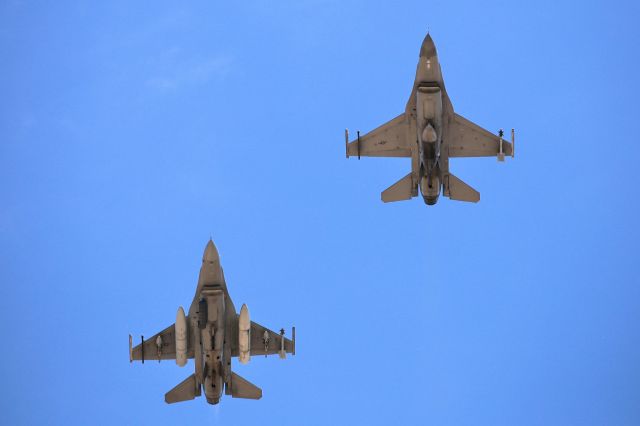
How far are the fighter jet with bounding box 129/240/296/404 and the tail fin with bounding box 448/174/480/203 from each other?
10673 millimetres

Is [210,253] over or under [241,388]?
over

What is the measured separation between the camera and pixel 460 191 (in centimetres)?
6512

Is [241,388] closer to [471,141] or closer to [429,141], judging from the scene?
[429,141]

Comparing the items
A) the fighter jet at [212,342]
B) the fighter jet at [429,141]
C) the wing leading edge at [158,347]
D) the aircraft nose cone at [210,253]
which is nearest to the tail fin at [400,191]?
the fighter jet at [429,141]

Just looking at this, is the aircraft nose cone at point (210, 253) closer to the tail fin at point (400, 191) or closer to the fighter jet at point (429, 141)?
the fighter jet at point (429, 141)

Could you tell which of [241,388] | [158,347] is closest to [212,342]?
[241,388]

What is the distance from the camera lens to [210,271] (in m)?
60.1

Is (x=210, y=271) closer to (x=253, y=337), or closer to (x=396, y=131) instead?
(x=253, y=337)

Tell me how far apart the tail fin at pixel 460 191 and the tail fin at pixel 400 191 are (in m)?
1.88

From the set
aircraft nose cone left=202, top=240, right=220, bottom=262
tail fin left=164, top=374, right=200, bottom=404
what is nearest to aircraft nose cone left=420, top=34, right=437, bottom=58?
aircraft nose cone left=202, top=240, right=220, bottom=262

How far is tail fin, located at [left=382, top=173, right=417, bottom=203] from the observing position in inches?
Result: 2576

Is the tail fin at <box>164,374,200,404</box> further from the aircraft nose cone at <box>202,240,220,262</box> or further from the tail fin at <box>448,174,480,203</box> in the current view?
the tail fin at <box>448,174,480,203</box>

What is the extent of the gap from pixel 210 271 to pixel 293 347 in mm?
6831

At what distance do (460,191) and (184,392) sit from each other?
55.8 ft
